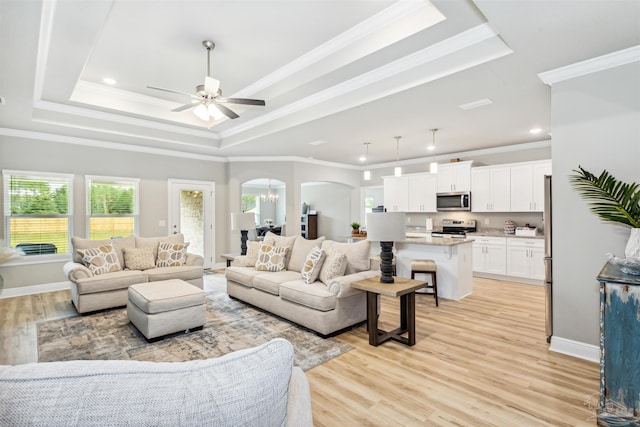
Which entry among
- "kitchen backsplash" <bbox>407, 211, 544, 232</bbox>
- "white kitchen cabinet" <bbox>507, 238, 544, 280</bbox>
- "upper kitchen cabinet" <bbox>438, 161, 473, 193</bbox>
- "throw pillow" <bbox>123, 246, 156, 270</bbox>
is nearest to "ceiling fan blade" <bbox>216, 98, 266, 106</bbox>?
"throw pillow" <bbox>123, 246, 156, 270</bbox>

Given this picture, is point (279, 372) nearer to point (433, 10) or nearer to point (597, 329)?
point (433, 10)

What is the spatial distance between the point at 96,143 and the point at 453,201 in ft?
23.6

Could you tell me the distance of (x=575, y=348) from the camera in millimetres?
3059

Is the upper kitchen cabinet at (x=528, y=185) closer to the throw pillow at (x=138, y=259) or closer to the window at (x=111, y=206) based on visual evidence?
the throw pillow at (x=138, y=259)

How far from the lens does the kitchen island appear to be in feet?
16.1

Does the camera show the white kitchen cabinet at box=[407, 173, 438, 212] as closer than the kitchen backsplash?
No

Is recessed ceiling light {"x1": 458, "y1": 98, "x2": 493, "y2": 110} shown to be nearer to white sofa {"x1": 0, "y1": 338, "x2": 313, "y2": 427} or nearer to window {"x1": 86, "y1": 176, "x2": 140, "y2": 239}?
white sofa {"x1": 0, "y1": 338, "x2": 313, "y2": 427}


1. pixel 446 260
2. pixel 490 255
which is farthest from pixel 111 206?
pixel 490 255

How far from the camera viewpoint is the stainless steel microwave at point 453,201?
276 inches

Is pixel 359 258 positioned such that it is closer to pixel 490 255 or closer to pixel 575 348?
pixel 575 348

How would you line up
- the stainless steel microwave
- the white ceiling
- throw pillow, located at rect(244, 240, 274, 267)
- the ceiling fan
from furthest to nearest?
1. the stainless steel microwave
2. throw pillow, located at rect(244, 240, 274, 267)
3. the ceiling fan
4. the white ceiling

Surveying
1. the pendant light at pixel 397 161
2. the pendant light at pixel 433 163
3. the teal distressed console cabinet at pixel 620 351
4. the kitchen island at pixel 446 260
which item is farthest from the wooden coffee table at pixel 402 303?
the pendant light at pixel 397 161

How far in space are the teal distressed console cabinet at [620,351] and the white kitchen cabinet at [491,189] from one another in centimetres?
467

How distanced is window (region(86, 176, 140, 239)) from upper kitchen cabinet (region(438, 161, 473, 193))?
6435 mm
